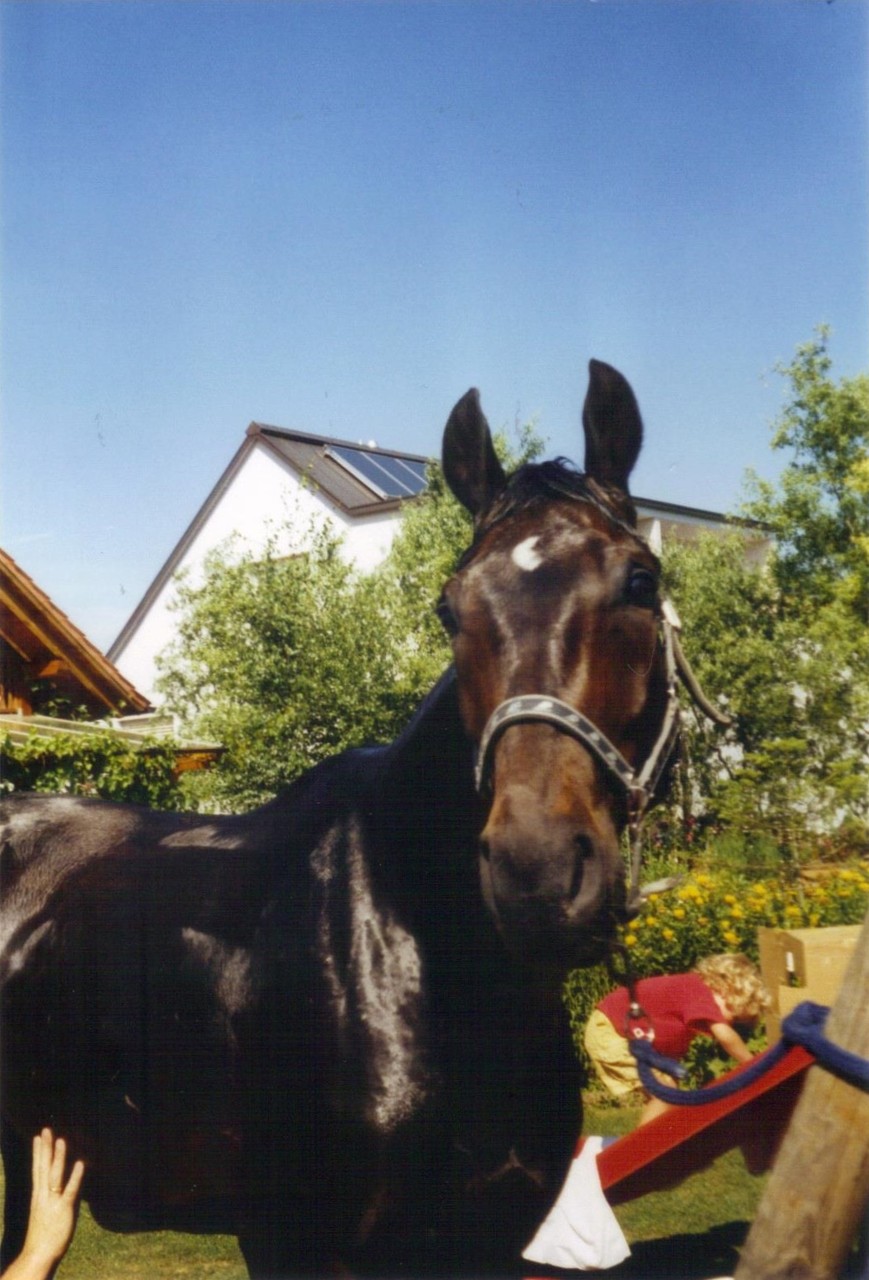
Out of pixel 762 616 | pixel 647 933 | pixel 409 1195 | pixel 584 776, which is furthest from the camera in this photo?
pixel 762 616

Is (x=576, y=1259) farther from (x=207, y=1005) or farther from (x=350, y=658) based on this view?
A: (x=350, y=658)

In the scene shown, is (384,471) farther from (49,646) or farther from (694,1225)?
(694,1225)

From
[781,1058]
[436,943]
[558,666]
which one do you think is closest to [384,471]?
[436,943]

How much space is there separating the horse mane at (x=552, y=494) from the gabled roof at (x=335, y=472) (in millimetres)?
16006

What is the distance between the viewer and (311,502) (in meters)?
20.9

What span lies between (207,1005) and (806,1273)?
1.61 meters

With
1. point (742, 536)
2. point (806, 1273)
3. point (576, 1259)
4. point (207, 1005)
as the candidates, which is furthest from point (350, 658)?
point (806, 1273)

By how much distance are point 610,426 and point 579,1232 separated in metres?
3.37

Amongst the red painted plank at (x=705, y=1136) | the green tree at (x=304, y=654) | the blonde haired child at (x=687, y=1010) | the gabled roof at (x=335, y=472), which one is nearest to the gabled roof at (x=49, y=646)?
the green tree at (x=304, y=654)

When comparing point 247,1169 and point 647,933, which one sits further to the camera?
point 647,933

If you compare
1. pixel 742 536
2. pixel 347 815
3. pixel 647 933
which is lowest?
pixel 647 933

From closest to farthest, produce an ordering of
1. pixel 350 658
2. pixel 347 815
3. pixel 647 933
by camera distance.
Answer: pixel 347 815 → pixel 647 933 → pixel 350 658

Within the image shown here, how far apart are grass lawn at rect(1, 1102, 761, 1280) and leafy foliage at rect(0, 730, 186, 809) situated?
12.6 feet

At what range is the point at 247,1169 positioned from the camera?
99.5 inches
